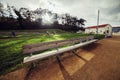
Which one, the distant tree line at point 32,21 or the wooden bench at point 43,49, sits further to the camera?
the distant tree line at point 32,21

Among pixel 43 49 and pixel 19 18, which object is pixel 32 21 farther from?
pixel 43 49

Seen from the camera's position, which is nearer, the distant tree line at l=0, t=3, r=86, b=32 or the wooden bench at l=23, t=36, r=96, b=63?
the wooden bench at l=23, t=36, r=96, b=63

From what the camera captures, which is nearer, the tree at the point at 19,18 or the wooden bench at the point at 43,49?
the wooden bench at the point at 43,49

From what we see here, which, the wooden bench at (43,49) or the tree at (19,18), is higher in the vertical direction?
the tree at (19,18)

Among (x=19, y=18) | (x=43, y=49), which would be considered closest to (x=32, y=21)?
(x=19, y=18)

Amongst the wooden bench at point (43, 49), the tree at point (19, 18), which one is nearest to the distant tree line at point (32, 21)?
the tree at point (19, 18)

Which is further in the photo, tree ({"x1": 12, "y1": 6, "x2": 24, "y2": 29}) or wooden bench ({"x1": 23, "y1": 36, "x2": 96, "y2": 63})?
tree ({"x1": 12, "y1": 6, "x2": 24, "y2": 29})

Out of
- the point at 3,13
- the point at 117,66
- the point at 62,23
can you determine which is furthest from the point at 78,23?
the point at 117,66

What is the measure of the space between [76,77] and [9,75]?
2585mm

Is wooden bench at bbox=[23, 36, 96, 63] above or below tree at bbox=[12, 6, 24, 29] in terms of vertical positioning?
below

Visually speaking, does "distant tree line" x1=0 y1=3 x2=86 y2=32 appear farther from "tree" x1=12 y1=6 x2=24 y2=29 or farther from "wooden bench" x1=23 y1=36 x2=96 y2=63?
"wooden bench" x1=23 y1=36 x2=96 y2=63

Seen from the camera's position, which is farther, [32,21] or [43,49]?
[32,21]

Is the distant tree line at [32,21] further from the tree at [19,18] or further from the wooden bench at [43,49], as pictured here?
the wooden bench at [43,49]

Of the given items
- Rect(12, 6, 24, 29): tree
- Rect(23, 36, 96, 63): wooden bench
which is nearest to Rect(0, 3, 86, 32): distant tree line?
Rect(12, 6, 24, 29): tree
